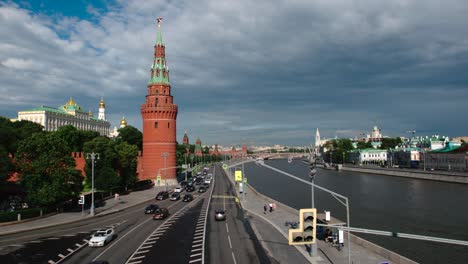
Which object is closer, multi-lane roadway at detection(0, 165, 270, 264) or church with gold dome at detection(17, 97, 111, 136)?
multi-lane roadway at detection(0, 165, 270, 264)

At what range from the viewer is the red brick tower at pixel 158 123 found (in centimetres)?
8556

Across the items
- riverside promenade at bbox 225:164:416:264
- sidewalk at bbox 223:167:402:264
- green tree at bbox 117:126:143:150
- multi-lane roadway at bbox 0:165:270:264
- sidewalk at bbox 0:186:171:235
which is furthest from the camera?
green tree at bbox 117:126:143:150

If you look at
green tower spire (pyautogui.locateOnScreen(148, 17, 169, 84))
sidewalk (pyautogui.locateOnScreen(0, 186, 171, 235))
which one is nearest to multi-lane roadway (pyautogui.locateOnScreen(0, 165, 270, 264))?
sidewalk (pyautogui.locateOnScreen(0, 186, 171, 235))

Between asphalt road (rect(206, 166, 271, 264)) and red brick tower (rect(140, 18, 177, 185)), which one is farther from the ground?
red brick tower (rect(140, 18, 177, 185))

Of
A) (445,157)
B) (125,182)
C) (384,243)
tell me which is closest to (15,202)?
(125,182)

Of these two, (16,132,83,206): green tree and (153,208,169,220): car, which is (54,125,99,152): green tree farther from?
(153,208,169,220): car

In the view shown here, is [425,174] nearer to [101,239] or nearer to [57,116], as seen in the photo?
[101,239]

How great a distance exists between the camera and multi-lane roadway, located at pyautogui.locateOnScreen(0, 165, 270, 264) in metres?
25.7

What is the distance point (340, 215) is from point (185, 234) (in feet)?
86.1

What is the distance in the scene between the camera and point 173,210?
1918 inches

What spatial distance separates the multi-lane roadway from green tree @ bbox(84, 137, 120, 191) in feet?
59.0

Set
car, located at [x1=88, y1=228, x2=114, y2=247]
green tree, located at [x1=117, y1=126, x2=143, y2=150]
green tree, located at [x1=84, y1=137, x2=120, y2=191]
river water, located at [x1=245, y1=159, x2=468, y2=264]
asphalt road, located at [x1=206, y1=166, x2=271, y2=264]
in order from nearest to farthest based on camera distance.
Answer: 1. asphalt road, located at [x1=206, y1=166, x2=271, y2=264]
2. car, located at [x1=88, y1=228, x2=114, y2=247]
3. river water, located at [x1=245, y1=159, x2=468, y2=264]
4. green tree, located at [x1=84, y1=137, x2=120, y2=191]
5. green tree, located at [x1=117, y1=126, x2=143, y2=150]

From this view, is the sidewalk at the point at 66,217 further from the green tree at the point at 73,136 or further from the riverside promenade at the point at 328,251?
the green tree at the point at 73,136

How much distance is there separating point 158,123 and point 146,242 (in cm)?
5770
